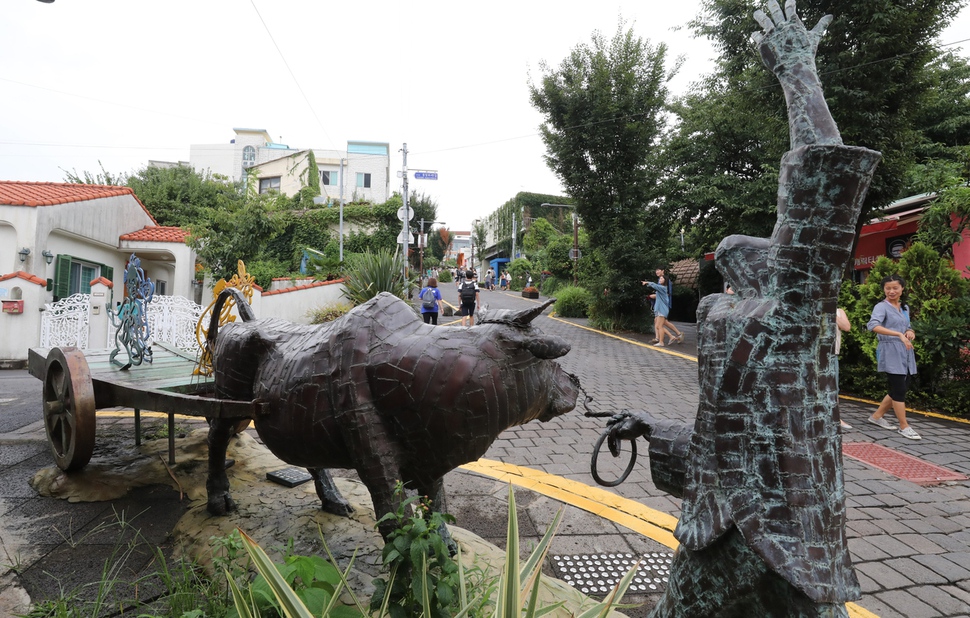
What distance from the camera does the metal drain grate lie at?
2399 millimetres

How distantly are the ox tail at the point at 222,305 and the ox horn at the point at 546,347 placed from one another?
159 cm

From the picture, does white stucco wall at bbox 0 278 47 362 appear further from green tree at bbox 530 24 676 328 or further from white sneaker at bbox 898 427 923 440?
white sneaker at bbox 898 427 923 440

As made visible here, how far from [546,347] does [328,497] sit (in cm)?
179

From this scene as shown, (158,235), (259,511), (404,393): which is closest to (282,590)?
(404,393)

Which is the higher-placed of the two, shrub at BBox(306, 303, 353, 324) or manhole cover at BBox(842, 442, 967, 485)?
shrub at BBox(306, 303, 353, 324)

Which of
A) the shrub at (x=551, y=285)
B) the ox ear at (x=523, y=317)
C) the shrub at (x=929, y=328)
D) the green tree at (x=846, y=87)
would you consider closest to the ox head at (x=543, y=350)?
the ox ear at (x=523, y=317)

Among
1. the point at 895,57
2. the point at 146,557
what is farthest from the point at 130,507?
the point at 895,57

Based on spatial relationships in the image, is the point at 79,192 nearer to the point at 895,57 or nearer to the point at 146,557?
the point at 146,557

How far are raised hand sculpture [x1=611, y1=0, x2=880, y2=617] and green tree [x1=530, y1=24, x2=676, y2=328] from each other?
1232cm

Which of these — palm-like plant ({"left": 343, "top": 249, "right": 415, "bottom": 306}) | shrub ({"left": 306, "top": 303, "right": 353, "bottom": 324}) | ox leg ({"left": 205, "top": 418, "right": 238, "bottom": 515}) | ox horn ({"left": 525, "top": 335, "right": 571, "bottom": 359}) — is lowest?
ox leg ({"left": 205, "top": 418, "right": 238, "bottom": 515})

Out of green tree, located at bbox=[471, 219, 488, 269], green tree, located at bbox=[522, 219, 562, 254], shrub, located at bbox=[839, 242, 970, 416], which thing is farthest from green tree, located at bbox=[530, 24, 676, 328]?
green tree, located at bbox=[471, 219, 488, 269]

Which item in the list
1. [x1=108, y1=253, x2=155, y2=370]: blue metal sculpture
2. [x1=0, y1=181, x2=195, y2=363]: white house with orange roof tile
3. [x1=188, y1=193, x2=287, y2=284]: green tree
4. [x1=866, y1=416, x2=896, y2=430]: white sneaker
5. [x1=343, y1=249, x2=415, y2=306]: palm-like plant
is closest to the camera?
[x1=108, y1=253, x2=155, y2=370]: blue metal sculpture

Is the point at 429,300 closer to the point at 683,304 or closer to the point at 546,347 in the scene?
the point at 546,347

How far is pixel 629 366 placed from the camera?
8.88 meters
